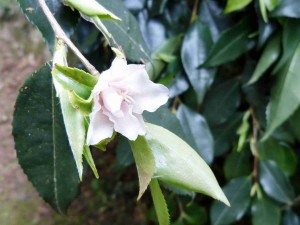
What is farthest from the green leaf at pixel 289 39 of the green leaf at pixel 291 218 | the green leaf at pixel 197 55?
the green leaf at pixel 291 218

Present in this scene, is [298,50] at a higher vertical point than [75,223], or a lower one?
higher

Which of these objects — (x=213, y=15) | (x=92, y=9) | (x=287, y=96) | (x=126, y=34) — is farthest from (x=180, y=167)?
(x=213, y=15)

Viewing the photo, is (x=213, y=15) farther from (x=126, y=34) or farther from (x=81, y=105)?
(x=81, y=105)

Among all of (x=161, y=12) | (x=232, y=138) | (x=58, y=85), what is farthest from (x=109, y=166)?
(x=58, y=85)

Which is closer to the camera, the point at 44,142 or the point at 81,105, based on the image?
the point at 81,105

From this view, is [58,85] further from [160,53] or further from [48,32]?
[160,53]

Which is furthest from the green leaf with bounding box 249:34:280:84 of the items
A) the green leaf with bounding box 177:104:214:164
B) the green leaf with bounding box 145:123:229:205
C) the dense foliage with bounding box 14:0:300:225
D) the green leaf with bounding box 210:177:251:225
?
the green leaf with bounding box 145:123:229:205
